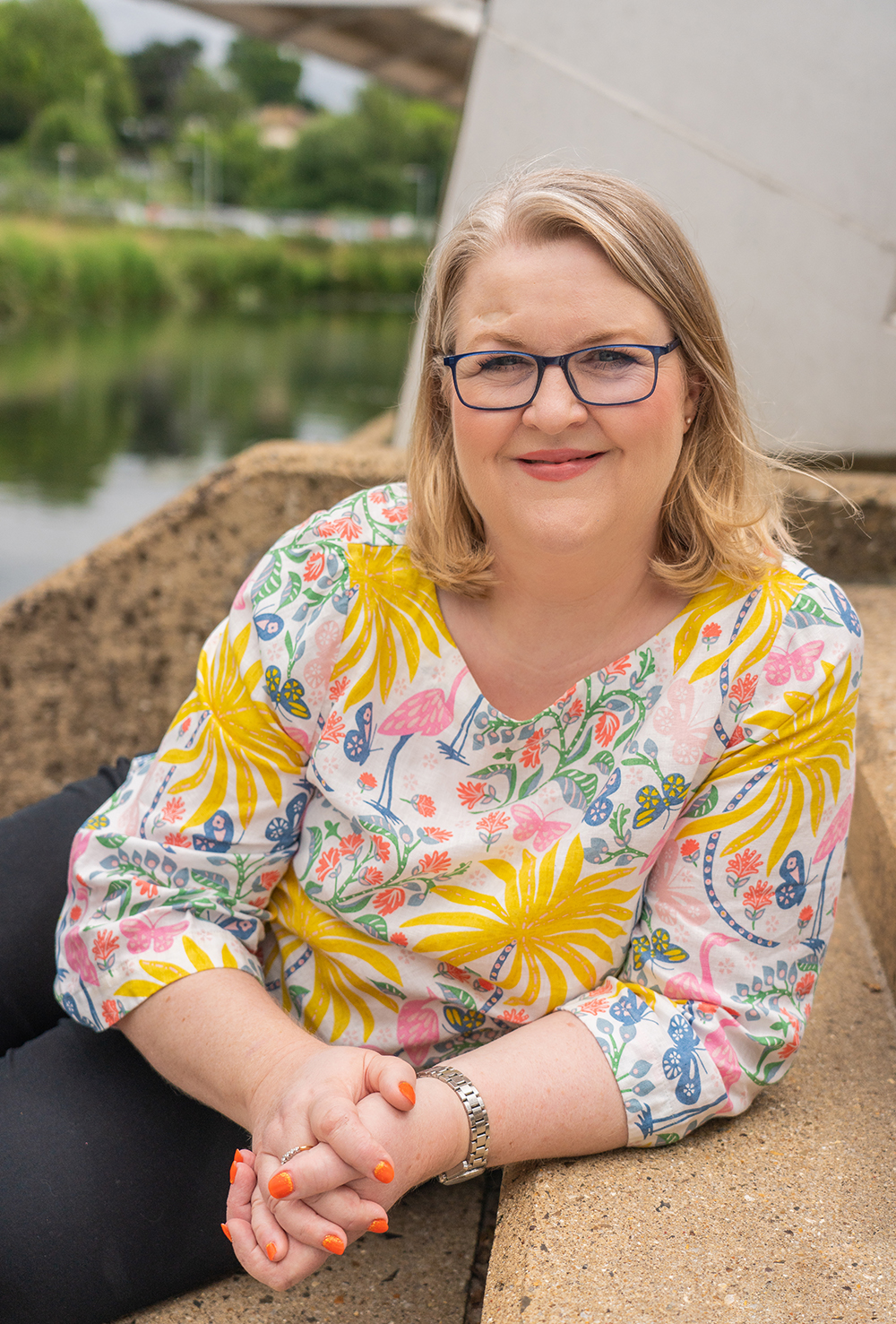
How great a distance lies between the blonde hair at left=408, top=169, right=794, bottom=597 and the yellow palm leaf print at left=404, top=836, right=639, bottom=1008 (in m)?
0.36

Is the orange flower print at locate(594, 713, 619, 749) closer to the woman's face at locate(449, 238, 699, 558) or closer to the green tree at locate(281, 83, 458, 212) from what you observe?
the woman's face at locate(449, 238, 699, 558)

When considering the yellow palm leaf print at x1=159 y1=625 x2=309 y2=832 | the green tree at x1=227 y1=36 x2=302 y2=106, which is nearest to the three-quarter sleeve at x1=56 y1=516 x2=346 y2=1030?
the yellow palm leaf print at x1=159 y1=625 x2=309 y2=832

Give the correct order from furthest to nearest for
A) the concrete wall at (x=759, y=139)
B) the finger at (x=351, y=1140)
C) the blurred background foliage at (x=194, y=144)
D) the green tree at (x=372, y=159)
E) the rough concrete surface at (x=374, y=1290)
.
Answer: the green tree at (x=372, y=159) < the blurred background foliage at (x=194, y=144) < the concrete wall at (x=759, y=139) < the rough concrete surface at (x=374, y=1290) < the finger at (x=351, y=1140)

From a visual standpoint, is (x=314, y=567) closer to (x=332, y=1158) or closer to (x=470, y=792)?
(x=470, y=792)

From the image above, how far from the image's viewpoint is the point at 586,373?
1240mm

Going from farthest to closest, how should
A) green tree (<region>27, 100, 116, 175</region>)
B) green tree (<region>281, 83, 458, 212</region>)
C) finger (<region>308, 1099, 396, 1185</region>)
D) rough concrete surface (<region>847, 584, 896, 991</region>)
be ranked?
green tree (<region>281, 83, 458, 212</region>)
green tree (<region>27, 100, 116, 175</region>)
rough concrete surface (<region>847, 584, 896, 991</region>)
finger (<region>308, 1099, 396, 1185</region>)

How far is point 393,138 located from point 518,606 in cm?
5967

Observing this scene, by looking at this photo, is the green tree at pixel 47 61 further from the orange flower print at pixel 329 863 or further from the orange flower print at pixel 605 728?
the orange flower print at pixel 605 728

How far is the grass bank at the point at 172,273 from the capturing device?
2445 cm

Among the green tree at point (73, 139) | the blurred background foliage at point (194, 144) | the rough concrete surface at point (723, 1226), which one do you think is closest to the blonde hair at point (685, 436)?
the rough concrete surface at point (723, 1226)

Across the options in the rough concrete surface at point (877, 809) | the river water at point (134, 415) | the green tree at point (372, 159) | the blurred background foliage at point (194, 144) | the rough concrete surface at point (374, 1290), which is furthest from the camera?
the green tree at point (372, 159)

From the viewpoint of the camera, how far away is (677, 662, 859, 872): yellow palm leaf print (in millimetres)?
1265

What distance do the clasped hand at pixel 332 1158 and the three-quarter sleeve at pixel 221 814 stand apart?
265 mm

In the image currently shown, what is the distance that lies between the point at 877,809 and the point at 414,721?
3.04ft
